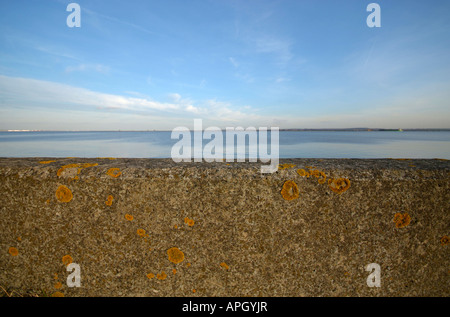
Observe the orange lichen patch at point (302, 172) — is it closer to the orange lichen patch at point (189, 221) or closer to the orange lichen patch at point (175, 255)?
the orange lichen patch at point (189, 221)

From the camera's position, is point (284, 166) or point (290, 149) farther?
point (290, 149)

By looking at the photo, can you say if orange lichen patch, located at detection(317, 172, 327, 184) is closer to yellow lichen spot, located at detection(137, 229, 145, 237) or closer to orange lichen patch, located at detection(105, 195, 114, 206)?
yellow lichen spot, located at detection(137, 229, 145, 237)

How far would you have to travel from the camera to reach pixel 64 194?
130 centimetres

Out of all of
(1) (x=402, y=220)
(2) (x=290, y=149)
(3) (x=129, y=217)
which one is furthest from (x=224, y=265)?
(2) (x=290, y=149)

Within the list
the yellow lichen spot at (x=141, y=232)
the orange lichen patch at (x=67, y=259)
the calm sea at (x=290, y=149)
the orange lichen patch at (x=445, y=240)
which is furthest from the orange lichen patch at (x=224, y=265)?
the calm sea at (x=290, y=149)

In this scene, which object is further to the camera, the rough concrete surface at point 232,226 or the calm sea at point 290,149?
the calm sea at point 290,149

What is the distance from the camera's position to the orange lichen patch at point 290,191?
4.13ft

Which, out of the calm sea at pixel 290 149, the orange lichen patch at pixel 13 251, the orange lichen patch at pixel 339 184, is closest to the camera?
the orange lichen patch at pixel 339 184

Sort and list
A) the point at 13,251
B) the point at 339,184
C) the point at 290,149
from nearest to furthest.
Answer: the point at 339,184, the point at 13,251, the point at 290,149

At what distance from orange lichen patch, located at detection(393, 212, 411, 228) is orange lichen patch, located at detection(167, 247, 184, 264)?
1.36m

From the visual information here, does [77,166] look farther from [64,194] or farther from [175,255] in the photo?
[175,255]

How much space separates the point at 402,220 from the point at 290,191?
0.72 meters
